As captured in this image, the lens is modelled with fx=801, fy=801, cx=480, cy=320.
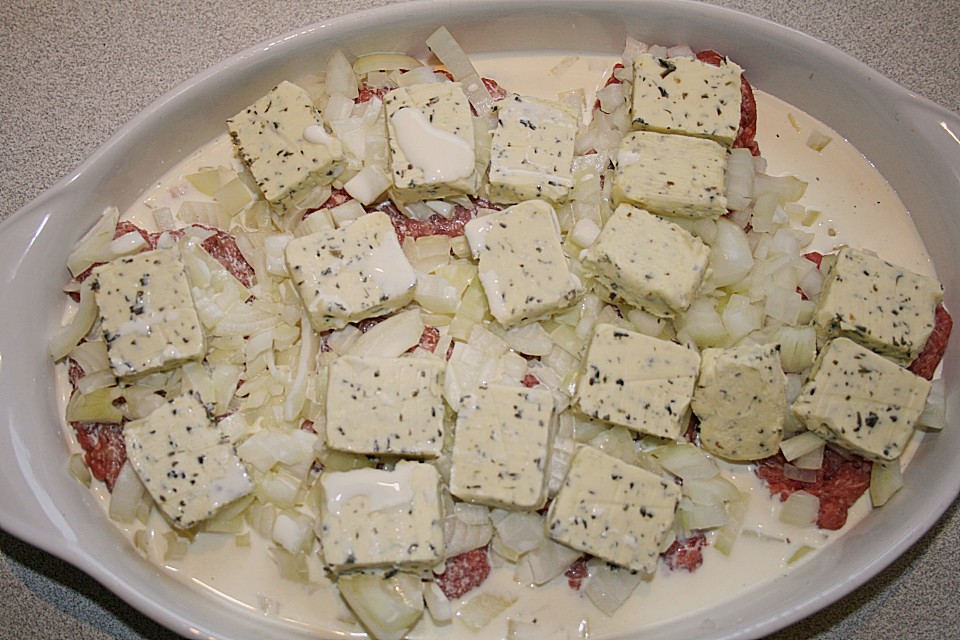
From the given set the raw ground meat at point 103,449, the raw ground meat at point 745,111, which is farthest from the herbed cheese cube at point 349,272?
the raw ground meat at point 745,111

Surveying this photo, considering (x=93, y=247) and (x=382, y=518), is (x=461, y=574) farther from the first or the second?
(x=93, y=247)

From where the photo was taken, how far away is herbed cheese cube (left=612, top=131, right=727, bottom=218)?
2.17m

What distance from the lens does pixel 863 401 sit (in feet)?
6.82

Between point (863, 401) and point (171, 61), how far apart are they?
2.28 meters

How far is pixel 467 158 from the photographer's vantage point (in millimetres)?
2176

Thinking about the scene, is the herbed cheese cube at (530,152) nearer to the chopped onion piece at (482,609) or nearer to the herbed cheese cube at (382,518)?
the herbed cheese cube at (382,518)

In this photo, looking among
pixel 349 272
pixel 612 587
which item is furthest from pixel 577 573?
pixel 349 272

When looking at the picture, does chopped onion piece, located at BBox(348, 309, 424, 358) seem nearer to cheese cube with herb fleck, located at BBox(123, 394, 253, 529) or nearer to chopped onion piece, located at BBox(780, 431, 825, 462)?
cheese cube with herb fleck, located at BBox(123, 394, 253, 529)

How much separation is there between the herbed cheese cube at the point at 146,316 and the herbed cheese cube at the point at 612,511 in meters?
1.02

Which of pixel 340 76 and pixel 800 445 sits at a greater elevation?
pixel 340 76

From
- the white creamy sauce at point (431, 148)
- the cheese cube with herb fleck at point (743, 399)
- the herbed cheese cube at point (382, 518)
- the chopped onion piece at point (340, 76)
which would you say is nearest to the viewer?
the herbed cheese cube at point (382, 518)

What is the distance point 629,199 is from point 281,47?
105 centimetres

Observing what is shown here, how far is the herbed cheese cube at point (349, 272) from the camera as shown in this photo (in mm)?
Answer: 2084

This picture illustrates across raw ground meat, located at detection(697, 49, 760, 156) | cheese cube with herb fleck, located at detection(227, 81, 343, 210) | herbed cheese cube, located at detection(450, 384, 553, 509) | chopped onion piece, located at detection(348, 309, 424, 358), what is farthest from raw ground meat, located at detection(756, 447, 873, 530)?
cheese cube with herb fleck, located at detection(227, 81, 343, 210)
